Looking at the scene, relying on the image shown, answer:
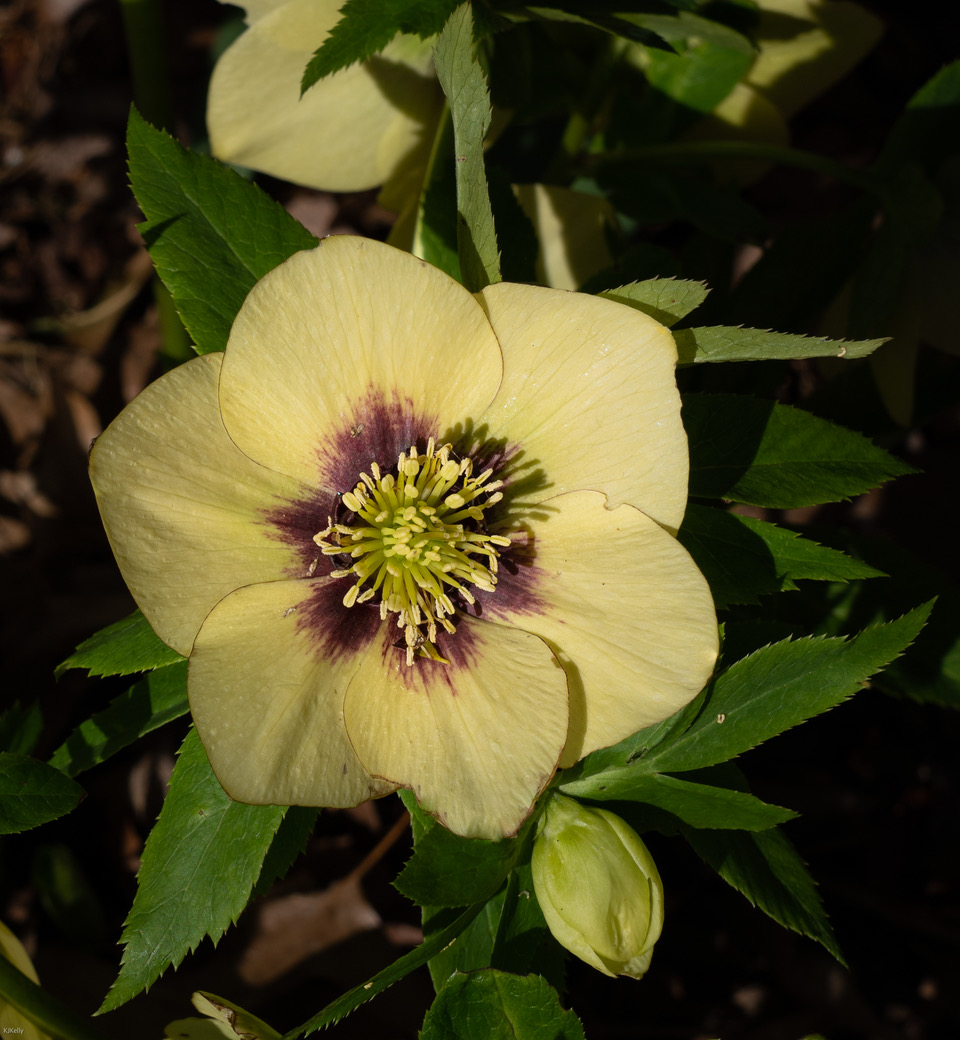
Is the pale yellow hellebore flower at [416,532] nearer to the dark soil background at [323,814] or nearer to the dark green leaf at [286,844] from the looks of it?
the dark green leaf at [286,844]

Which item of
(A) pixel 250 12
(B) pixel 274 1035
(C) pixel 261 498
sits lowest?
(B) pixel 274 1035

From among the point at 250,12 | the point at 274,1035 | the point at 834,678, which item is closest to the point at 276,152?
the point at 250,12

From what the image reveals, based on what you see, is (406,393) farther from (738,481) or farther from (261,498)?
(738,481)

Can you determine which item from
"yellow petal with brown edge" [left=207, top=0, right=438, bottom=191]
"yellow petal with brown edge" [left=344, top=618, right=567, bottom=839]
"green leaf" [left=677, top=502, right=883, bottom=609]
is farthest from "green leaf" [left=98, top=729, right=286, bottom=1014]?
"yellow petal with brown edge" [left=207, top=0, right=438, bottom=191]

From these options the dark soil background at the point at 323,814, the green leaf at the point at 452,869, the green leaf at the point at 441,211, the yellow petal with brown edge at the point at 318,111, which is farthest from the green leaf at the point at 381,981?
the yellow petal with brown edge at the point at 318,111

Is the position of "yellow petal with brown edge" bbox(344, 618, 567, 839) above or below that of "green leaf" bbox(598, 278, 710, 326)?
below

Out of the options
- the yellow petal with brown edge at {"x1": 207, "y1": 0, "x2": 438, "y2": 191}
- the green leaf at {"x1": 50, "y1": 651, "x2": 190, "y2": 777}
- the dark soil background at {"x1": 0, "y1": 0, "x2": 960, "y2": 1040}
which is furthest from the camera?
the dark soil background at {"x1": 0, "y1": 0, "x2": 960, "y2": 1040}

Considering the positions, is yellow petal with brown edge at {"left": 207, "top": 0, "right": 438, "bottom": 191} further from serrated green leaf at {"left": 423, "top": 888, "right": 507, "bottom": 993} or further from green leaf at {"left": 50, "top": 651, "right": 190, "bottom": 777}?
serrated green leaf at {"left": 423, "top": 888, "right": 507, "bottom": 993}
